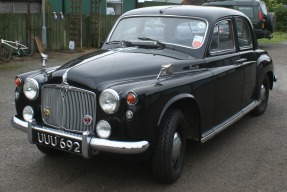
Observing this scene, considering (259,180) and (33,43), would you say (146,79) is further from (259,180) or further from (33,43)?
(33,43)

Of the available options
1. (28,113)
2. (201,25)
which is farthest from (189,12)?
(28,113)

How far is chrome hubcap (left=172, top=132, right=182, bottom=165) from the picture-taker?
4.07m

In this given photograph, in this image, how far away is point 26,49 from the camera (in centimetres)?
1364

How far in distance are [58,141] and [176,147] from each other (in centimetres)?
117

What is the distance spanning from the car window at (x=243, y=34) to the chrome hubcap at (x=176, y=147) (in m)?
2.21

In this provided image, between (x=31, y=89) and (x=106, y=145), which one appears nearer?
(x=106, y=145)

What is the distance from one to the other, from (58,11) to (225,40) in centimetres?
1287

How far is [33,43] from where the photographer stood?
14391 mm

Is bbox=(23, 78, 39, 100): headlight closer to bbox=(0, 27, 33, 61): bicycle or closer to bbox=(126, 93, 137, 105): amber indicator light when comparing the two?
bbox=(126, 93, 137, 105): amber indicator light

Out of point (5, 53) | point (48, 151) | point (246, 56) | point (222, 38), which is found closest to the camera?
point (48, 151)

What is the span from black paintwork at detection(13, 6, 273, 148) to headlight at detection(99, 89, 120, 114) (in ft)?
0.15

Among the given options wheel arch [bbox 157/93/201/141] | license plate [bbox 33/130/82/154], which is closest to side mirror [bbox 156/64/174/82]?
wheel arch [bbox 157/93/201/141]

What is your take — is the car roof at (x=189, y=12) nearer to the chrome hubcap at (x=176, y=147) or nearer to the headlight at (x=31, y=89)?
the chrome hubcap at (x=176, y=147)

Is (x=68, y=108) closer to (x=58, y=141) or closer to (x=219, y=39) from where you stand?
(x=58, y=141)
